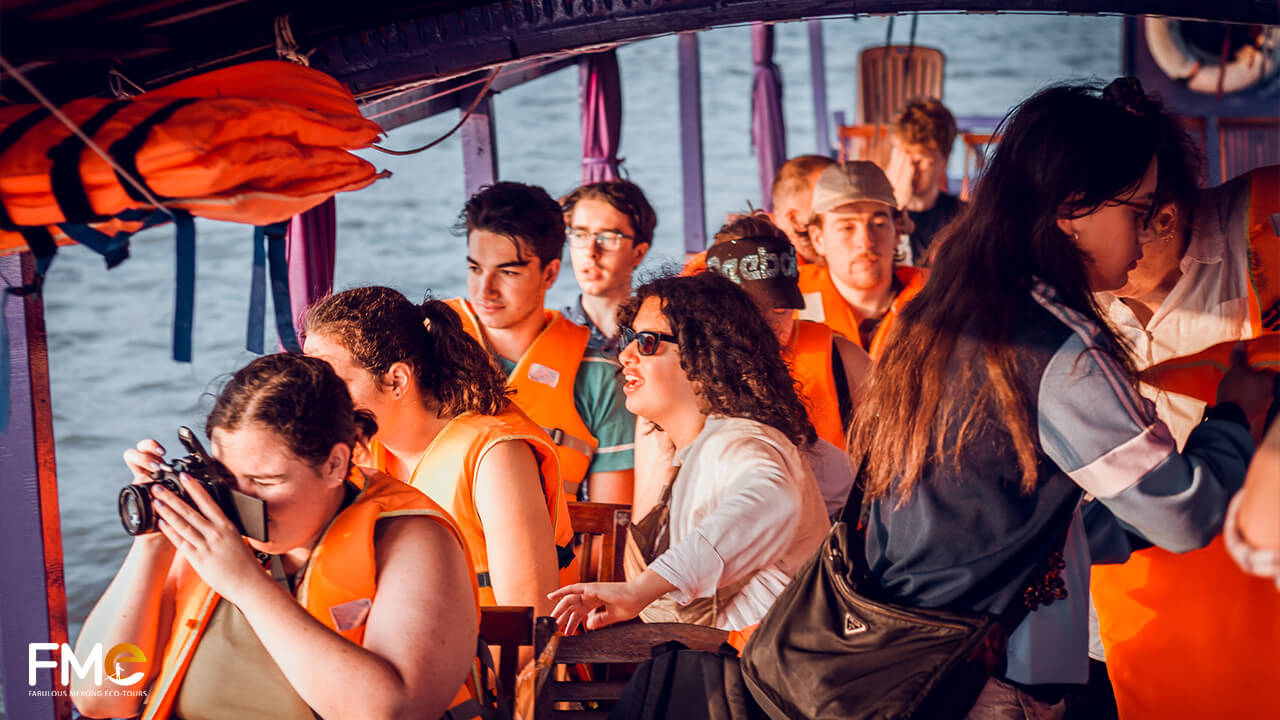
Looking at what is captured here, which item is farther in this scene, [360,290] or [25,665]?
[25,665]

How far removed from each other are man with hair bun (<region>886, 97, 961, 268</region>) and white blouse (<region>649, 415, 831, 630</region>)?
129 inches

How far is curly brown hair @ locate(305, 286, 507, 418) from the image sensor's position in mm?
2207

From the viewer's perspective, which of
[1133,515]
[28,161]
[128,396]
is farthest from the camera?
[128,396]

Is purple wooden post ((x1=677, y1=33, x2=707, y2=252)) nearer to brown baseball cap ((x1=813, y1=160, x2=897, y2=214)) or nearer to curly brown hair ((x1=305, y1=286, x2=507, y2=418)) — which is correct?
brown baseball cap ((x1=813, y1=160, x2=897, y2=214))

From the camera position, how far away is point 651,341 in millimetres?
2432

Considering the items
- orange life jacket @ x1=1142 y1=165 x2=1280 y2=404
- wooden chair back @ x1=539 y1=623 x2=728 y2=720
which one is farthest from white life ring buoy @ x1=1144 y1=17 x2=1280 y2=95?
wooden chair back @ x1=539 y1=623 x2=728 y2=720

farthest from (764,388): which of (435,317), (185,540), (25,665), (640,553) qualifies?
(25,665)

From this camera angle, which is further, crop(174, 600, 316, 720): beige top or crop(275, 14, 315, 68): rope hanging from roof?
crop(275, 14, 315, 68): rope hanging from roof

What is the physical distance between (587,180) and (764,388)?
11.4 feet

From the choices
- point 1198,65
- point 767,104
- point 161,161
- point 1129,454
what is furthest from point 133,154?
point 1198,65

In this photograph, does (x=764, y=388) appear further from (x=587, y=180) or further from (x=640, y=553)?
(x=587, y=180)

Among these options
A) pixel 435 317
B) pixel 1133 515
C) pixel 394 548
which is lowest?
pixel 394 548

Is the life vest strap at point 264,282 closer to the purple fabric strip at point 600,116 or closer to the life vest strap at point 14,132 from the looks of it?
the life vest strap at point 14,132

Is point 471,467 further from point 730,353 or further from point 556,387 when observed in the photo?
point 556,387
